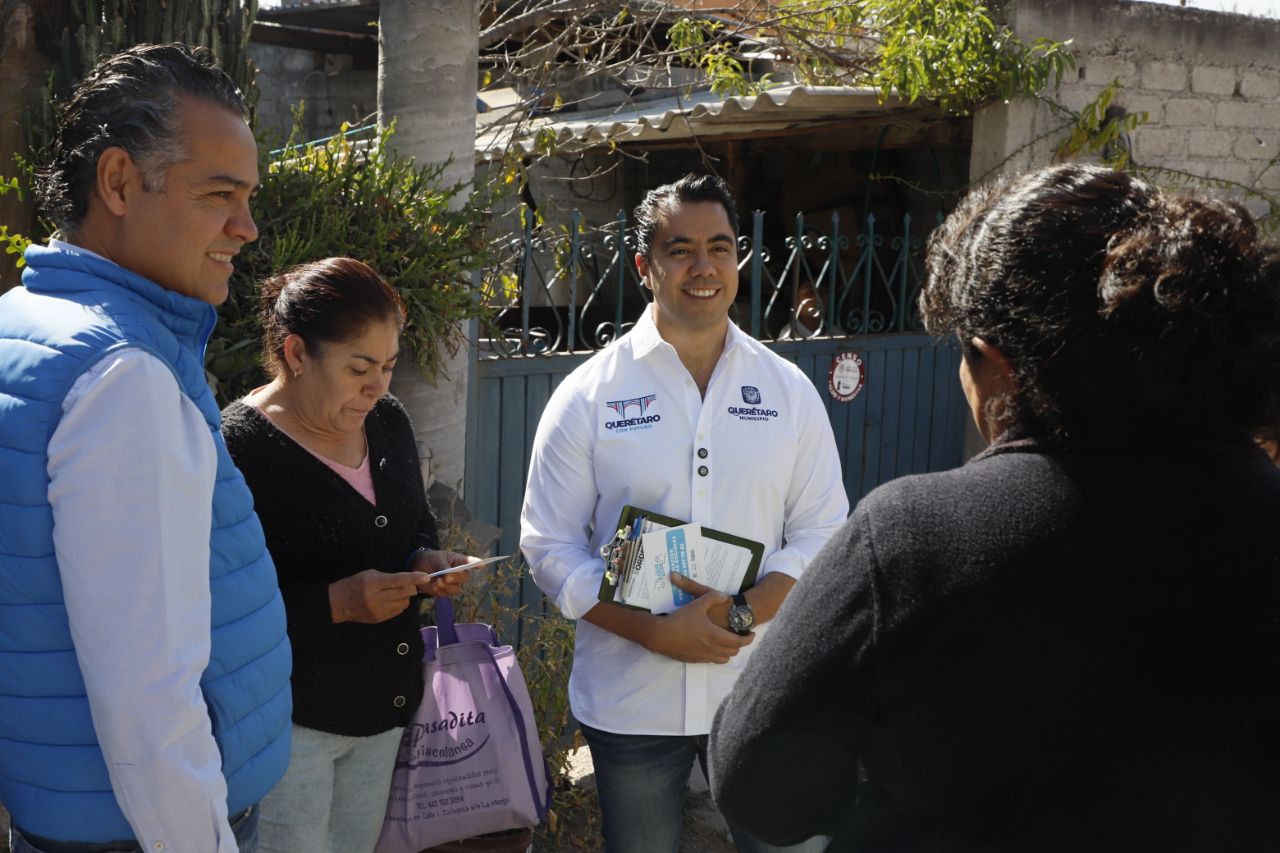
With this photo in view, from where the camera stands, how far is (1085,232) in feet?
4.23

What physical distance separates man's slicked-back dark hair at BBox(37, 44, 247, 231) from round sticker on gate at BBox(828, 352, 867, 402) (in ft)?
13.8

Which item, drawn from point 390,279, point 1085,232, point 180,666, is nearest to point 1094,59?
point 390,279

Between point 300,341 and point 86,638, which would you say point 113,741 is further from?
point 300,341

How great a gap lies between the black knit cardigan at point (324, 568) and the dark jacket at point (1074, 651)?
1.26m

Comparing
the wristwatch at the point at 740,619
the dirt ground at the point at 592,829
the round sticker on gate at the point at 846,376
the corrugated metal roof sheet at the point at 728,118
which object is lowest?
the dirt ground at the point at 592,829

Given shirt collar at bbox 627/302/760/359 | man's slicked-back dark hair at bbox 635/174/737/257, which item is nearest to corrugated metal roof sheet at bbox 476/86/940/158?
man's slicked-back dark hair at bbox 635/174/737/257

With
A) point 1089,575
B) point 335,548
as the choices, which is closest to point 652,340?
point 335,548

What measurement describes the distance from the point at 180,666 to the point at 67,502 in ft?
0.81

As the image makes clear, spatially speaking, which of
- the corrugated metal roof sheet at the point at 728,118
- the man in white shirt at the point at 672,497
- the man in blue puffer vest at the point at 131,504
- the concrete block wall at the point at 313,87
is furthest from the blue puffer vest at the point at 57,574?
the concrete block wall at the point at 313,87

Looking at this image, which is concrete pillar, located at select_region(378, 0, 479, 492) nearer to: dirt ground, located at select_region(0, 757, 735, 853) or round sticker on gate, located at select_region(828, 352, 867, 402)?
dirt ground, located at select_region(0, 757, 735, 853)

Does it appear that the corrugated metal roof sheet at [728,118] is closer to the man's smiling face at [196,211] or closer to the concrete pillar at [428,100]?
the concrete pillar at [428,100]

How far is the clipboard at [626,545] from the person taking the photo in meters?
2.49

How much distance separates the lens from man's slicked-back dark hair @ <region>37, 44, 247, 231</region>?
5.36ft

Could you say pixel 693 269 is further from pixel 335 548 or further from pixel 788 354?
pixel 788 354
